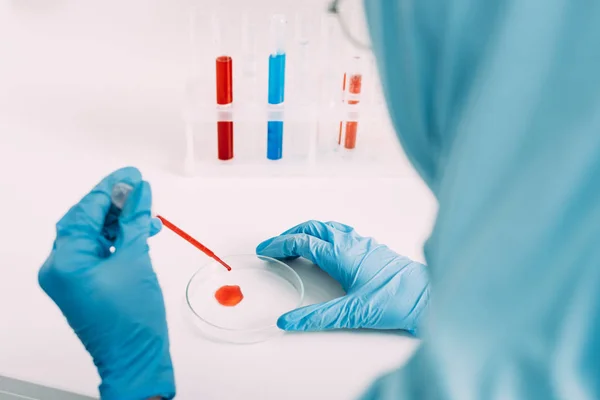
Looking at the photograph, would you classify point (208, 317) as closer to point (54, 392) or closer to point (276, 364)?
point (276, 364)

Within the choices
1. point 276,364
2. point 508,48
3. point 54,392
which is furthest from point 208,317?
point 508,48

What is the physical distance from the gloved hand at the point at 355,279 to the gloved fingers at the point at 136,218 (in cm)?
30

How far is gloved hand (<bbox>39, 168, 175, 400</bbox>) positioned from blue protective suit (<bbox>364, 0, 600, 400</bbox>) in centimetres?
47

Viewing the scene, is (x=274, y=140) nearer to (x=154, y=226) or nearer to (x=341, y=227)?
(x=341, y=227)

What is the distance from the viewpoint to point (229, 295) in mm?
1175

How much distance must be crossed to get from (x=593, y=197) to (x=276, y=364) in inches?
28.3

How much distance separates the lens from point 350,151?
5.70ft

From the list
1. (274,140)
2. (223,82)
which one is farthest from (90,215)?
(274,140)

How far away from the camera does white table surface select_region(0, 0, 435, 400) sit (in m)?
1.04

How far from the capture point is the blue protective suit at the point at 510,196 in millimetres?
439

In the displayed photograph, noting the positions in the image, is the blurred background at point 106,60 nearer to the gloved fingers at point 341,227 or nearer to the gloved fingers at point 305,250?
the gloved fingers at point 341,227

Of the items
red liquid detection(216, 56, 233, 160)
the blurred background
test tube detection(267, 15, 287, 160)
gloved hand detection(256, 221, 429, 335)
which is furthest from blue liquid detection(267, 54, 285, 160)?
gloved hand detection(256, 221, 429, 335)

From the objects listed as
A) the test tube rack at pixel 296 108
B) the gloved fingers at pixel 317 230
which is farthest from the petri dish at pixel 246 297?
the test tube rack at pixel 296 108

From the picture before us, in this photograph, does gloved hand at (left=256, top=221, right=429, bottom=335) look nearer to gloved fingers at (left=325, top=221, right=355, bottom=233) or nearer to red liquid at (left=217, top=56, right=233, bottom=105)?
gloved fingers at (left=325, top=221, right=355, bottom=233)
